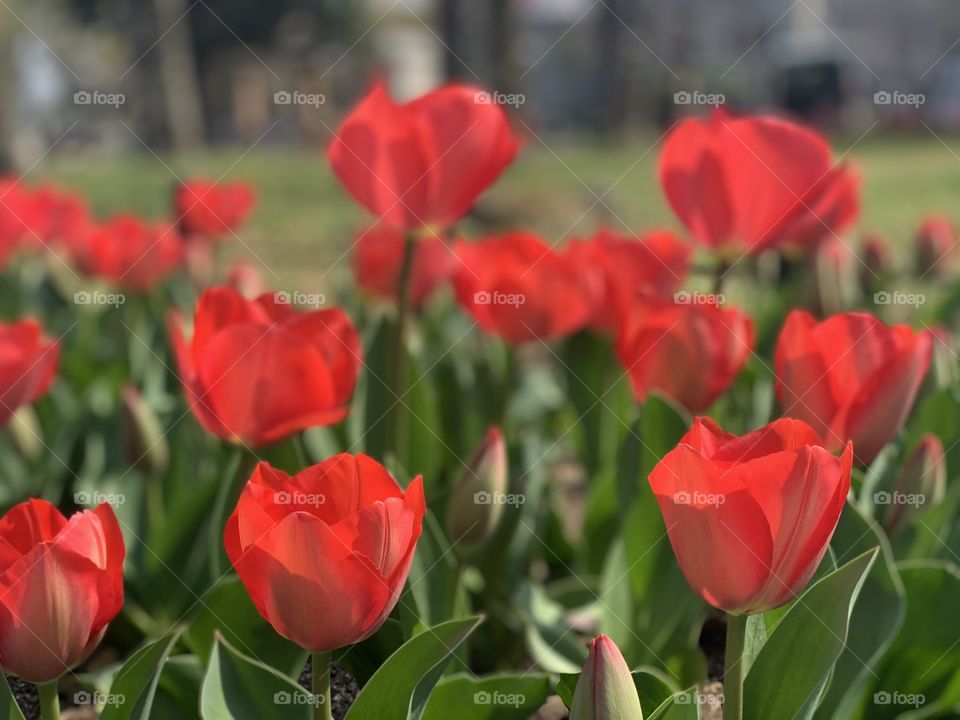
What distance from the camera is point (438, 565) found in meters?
1.21

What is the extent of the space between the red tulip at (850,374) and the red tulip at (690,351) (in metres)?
0.19

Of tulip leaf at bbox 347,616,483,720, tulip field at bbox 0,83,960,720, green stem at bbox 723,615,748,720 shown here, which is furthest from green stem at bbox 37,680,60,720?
green stem at bbox 723,615,748,720

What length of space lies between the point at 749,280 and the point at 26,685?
2.07m

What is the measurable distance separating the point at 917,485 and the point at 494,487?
429 mm

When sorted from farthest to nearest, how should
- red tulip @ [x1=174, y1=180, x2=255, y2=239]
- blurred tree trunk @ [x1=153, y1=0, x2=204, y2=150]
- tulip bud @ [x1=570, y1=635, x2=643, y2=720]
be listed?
blurred tree trunk @ [x1=153, y1=0, x2=204, y2=150], red tulip @ [x1=174, y1=180, x2=255, y2=239], tulip bud @ [x1=570, y1=635, x2=643, y2=720]

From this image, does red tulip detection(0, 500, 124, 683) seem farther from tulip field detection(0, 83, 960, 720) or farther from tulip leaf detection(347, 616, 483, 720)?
tulip leaf detection(347, 616, 483, 720)

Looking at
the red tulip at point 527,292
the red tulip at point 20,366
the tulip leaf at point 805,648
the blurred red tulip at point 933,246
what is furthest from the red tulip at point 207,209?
the tulip leaf at point 805,648

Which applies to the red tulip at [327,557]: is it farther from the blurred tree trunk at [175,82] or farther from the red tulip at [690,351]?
the blurred tree trunk at [175,82]

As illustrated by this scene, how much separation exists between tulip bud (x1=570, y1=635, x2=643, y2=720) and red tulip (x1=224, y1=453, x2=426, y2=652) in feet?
0.51

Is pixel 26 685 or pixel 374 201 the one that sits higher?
pixel 374 201

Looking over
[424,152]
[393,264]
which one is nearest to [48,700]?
[424,152]

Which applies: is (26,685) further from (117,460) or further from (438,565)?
(117,460)

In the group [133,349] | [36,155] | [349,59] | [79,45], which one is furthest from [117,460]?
[349,59]

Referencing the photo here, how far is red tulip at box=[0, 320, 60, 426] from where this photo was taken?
1.38 metres
